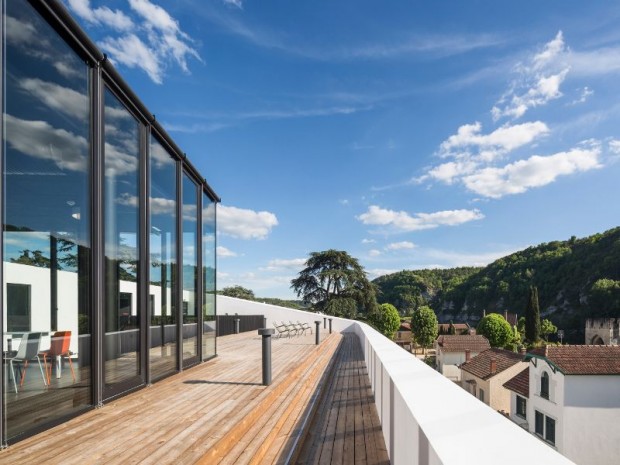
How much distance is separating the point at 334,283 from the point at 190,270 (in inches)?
814

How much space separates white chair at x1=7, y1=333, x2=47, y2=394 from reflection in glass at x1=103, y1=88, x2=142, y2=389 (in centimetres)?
93

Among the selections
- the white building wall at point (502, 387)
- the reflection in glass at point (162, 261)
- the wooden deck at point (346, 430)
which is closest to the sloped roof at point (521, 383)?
the white building wall at point (502, 387)

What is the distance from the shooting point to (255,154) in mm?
25234

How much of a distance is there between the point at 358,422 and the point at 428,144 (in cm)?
2985

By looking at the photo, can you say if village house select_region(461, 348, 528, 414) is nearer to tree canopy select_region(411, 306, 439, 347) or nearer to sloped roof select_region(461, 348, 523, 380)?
sloped roof select_region(461, 348, 523, 380)

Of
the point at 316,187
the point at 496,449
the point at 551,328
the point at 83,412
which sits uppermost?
the point at 316,187

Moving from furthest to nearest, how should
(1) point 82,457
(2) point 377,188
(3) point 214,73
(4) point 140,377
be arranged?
(2) point 377,188 < (3) point 214,73 < (4) point 140,377 < (1) point 82,457

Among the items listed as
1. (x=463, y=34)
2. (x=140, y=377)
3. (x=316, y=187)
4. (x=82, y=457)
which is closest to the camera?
(x=82, y=457)

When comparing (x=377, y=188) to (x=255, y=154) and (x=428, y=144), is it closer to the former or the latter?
(x=428, y=144)

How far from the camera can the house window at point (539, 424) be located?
1986 cm

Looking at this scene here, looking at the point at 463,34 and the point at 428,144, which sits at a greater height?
the point at 463,34

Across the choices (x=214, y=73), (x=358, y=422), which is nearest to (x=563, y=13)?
(x=214, y=73)

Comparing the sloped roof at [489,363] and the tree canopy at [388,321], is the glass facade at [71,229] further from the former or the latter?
the tree canopy at [388,321]

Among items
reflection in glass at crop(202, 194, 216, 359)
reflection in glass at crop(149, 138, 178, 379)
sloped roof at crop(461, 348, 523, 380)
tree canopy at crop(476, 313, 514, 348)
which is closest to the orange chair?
reflection in glass at crop(149, 138, 178, 379)
